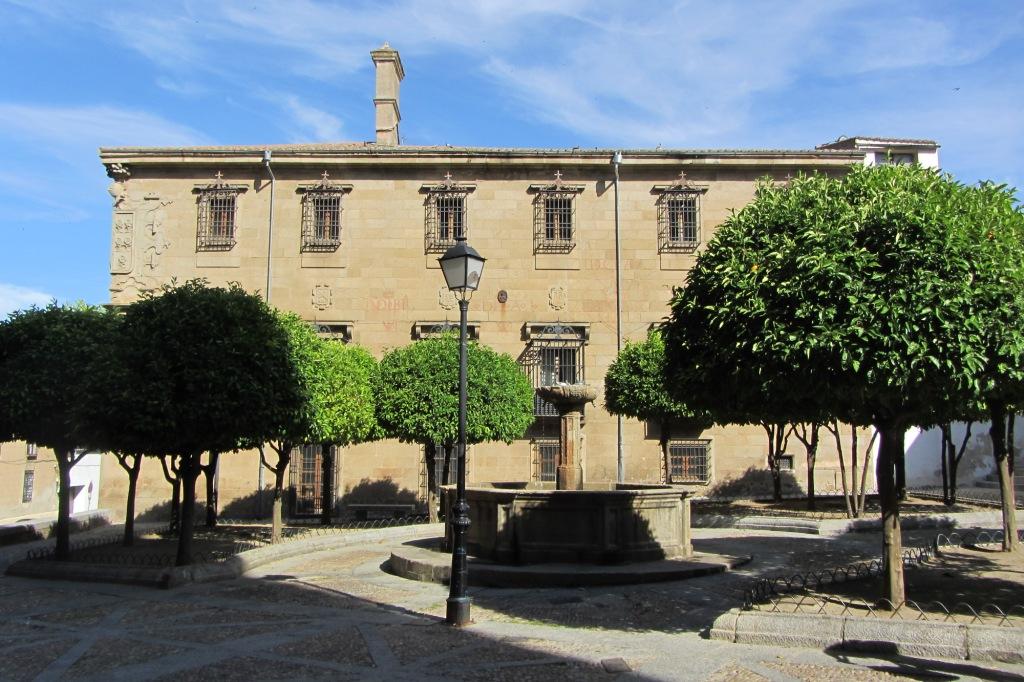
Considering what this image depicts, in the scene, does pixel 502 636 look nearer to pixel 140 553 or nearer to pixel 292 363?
pixel 292 363

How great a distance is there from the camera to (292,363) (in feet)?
47.8

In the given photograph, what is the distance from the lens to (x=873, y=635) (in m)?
7.45

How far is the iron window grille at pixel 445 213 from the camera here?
25.0 meters

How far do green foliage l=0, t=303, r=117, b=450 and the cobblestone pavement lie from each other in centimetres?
299

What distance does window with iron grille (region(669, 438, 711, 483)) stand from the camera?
79.4ft

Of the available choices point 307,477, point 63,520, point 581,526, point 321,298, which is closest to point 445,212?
point 321,298

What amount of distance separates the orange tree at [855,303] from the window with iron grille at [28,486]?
34.8 meters

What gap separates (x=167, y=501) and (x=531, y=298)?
11.8 m

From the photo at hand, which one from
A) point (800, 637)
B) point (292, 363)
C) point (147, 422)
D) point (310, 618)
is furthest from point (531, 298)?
point (800, 637)

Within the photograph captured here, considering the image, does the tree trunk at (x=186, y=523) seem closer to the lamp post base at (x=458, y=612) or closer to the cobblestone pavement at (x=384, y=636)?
the cobblestone pavement at (x=384, y=636)

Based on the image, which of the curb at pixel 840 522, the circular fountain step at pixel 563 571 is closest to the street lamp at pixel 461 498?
the circular fountain step at pixel 563 571

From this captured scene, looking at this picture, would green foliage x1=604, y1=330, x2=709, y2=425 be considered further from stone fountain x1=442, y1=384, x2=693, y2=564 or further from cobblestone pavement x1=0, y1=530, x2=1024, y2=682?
cobblestone pavement x1=0, y1=530, x2=1024, y2=682

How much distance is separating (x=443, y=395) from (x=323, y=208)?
8.48 metres

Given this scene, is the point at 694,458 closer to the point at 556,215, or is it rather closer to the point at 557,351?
the point at 557,351
